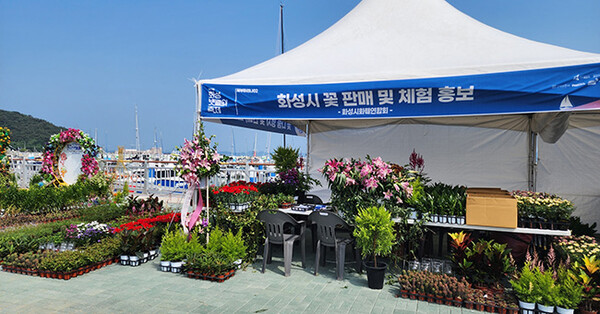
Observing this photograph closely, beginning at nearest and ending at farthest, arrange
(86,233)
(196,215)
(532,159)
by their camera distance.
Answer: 1. (196,215)
2. (86,233)
3. (532,159)

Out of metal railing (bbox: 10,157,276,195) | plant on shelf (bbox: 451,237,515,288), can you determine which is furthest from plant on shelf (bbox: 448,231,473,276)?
metal railing (bbox: 10,157,276,195)

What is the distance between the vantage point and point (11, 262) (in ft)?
15.1

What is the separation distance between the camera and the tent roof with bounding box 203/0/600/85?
3959 mm

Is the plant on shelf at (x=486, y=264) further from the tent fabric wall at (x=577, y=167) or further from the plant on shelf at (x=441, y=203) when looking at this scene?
the tent fabric wall at (x=577, y=167)

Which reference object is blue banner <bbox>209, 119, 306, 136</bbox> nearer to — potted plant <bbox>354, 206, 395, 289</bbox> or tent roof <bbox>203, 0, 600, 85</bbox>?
tent roof <bbox>203, 0, 600, 85</bbox>

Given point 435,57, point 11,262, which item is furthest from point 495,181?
point 11,262

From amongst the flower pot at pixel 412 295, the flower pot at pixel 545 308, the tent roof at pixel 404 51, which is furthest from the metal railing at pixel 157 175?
the flower pot at pixel 545 308

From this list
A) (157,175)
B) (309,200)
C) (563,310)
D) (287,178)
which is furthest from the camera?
(157,175)

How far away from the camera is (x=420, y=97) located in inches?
159

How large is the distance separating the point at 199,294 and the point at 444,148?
18.8ft

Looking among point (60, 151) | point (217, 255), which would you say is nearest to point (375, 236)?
point (217, 255)

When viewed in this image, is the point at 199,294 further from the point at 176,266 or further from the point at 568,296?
the point at 568,296

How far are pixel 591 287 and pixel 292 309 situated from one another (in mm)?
2637

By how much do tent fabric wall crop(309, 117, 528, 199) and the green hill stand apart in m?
45.1
